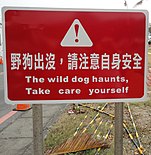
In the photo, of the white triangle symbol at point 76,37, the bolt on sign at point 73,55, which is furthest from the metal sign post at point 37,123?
the white triangle symbol at point 76,37

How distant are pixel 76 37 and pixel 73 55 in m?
0.13

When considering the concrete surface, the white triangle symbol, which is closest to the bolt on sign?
the white triangle symbol

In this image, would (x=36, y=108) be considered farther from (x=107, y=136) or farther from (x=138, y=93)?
(x=107, y=136)

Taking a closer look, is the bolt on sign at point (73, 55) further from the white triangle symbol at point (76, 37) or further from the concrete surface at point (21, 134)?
the concrete surface at point (21, 134)

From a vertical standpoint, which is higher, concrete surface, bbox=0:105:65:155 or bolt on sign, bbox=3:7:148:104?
bolt on sign, bbox=3:7:148:104

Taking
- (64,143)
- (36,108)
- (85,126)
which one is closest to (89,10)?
(36,108)

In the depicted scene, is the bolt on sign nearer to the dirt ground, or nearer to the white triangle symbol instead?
the white triangle symbol

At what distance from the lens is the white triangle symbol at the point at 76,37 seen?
1895 mm

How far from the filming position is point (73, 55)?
6.35 ft

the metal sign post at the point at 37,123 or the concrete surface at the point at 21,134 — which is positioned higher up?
the metal sign post at the point at 37,123

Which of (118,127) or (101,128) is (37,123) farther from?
(101,128)

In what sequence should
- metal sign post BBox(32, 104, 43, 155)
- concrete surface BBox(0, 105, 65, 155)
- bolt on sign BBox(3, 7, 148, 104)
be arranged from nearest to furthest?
bolt on sign BBox(3, 7, 148, 104), metal sign post BBox(32, 104, 43, 155), concrete surface BBox(0, 105, 65, 155)

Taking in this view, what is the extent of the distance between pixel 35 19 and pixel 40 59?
27cm

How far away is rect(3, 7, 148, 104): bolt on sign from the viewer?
6.21ft
